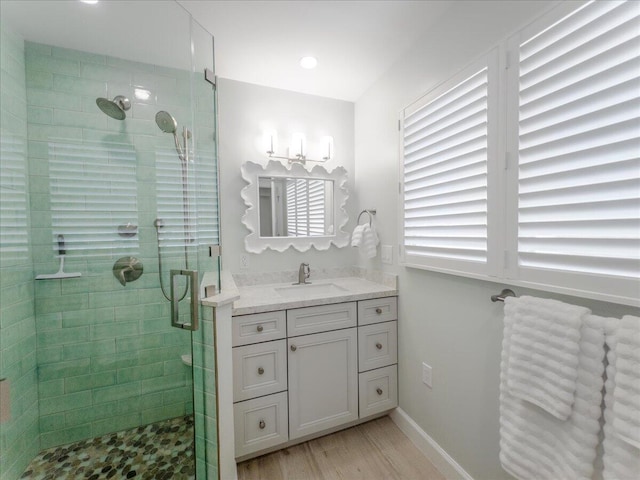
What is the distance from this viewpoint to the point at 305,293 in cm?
204

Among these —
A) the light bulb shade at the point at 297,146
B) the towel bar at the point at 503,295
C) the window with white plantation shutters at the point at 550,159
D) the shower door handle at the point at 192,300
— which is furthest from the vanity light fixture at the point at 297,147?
the towel bar at the point at 503,295

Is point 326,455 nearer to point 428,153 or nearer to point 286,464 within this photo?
point 286,464

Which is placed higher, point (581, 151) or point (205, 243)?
point (581, 151)

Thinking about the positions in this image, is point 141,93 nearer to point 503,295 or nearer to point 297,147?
point 297,147

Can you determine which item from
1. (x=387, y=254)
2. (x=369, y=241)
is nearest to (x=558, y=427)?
(x=387, y=254)

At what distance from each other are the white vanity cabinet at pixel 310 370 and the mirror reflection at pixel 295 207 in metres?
0.78

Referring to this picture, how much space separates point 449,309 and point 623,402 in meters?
0.74

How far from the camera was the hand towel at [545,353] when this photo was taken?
822 mm

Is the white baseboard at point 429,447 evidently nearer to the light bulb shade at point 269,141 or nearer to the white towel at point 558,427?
the white towel at point 558,427

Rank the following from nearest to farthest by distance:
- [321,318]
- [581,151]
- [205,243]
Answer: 1. [581,151]
2. [205,243]
3. [321,318]

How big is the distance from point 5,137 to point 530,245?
7.77 feet

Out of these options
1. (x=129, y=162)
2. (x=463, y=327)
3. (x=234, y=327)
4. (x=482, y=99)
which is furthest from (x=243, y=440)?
(x=482, y=99)

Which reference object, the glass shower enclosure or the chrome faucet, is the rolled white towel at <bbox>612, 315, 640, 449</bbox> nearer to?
A: the glass shower enclosure

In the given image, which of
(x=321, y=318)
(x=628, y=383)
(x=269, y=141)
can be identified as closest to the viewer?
(x=628, y=383)
